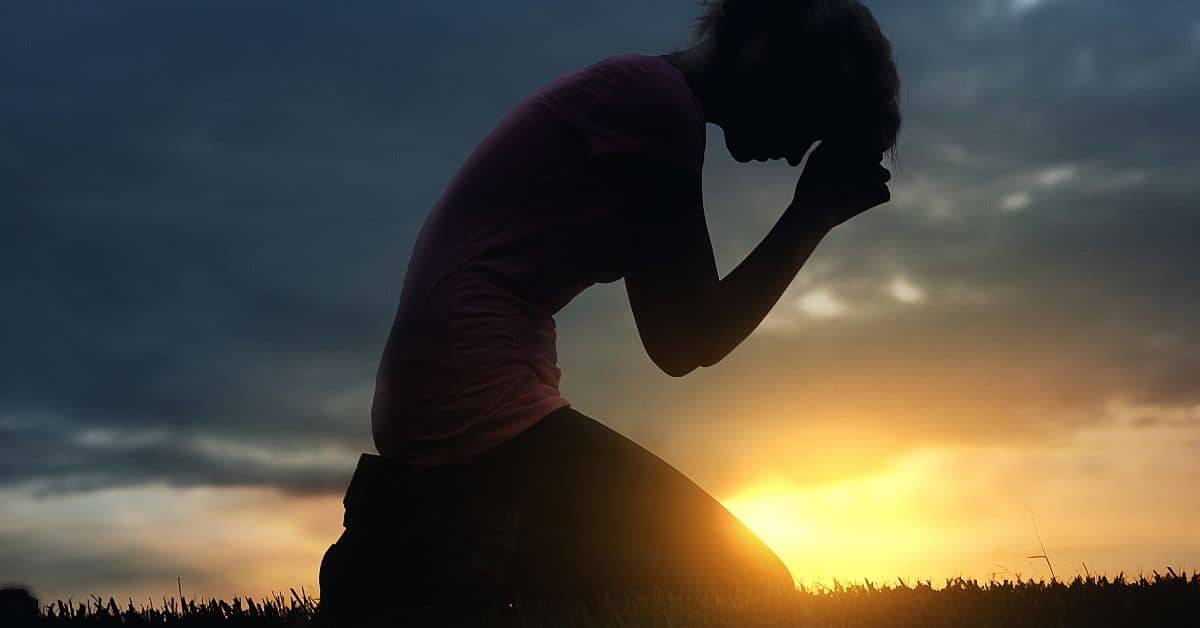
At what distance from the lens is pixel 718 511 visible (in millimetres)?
4066

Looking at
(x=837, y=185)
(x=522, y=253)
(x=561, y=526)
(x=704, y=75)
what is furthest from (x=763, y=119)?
(x=561, y=526)

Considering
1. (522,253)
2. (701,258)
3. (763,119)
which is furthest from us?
(763,119)

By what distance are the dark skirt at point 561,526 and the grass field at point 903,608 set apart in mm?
81

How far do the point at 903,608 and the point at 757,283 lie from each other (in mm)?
1470

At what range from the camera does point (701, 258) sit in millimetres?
3969

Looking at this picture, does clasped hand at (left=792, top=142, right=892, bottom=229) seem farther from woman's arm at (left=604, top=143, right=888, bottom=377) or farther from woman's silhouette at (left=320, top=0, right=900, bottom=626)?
woman's silhouette at (left=320, top=0, right=900, bottom=626)

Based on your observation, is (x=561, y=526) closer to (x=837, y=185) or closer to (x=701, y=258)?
(x=701, y=258)

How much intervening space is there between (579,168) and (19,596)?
219 inches

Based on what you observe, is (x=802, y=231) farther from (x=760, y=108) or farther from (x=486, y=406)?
(x=486, y=406)

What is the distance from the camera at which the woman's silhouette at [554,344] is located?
12.7 ft

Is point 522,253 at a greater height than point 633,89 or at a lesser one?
lesser

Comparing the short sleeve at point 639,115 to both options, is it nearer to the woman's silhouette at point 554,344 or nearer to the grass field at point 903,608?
the woman's silhouette at point 554,344

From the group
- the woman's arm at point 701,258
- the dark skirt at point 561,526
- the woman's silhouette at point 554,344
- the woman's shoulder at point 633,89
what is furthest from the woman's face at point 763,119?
the dark skirt at point 561,526

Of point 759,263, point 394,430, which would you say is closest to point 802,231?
point 759,263
